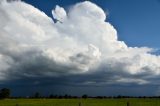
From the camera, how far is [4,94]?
174000 mm
